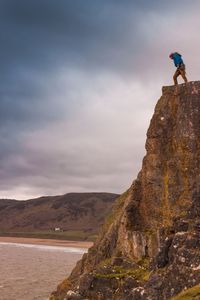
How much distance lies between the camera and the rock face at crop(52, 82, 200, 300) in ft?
91.9

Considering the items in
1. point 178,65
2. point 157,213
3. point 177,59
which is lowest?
point 157,213

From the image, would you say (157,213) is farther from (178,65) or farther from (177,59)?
(177,59)

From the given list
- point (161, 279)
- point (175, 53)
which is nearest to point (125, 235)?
point (161, 279)

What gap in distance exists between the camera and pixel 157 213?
→ 36.6 meters

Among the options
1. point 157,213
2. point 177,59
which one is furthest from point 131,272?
point 177,59

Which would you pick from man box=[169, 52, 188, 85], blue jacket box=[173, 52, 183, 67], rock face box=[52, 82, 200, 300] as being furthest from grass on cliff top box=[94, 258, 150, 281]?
blue jacket box=[173, 52, 183, 67]

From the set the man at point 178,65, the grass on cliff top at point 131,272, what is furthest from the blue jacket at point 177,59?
the grass on cliff top at point 131,272

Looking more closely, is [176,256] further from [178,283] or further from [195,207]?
[195,207]

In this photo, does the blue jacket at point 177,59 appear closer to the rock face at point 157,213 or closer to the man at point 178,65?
the man at point 178,65

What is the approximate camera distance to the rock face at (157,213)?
91.9 feet

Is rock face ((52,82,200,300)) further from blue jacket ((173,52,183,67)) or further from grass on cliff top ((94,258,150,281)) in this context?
blue jacket ((173,52,183,67))

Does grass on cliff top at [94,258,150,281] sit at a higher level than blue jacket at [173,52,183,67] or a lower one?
lower

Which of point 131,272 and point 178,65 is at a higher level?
point 178,65

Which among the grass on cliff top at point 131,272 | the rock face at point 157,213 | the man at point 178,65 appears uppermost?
the man at point 178,65
